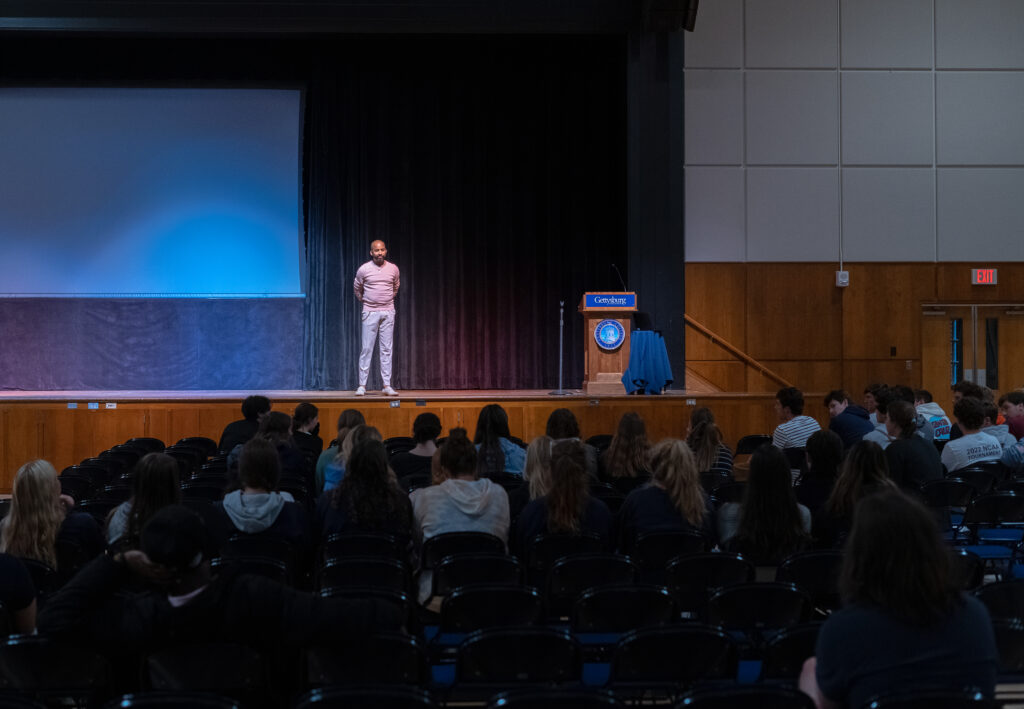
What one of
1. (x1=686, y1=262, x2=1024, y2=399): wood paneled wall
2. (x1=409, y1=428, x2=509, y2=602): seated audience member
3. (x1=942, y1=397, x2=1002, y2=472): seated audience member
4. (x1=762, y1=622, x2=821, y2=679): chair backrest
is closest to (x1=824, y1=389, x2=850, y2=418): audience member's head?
(x1=942, y1=397, x2=1002, y2=472): seated audience member

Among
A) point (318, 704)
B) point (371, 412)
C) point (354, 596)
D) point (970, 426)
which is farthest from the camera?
point (371, 412)

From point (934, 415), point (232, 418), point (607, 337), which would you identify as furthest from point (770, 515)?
point (232, 418)

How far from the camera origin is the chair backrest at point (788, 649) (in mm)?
3027

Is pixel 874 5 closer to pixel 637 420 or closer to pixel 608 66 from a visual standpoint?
pixel 608 66

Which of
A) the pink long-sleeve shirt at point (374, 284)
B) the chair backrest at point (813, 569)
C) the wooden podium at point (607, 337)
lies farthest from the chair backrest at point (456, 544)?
the pink long-sleeve shirt at point (374, 284)

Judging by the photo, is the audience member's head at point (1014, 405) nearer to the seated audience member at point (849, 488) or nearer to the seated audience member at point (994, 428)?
the seated audience member at point (994, 428)

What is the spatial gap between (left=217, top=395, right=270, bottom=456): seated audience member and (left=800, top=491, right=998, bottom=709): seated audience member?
6.06 m

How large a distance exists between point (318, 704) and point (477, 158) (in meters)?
13.2

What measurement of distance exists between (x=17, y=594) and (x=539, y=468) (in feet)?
8.81

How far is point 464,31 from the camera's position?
44.1 feet

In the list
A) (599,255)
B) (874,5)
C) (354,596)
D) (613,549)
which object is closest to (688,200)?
(599,255)

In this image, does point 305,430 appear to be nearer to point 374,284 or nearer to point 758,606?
point 374,284

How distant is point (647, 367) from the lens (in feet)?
39.4

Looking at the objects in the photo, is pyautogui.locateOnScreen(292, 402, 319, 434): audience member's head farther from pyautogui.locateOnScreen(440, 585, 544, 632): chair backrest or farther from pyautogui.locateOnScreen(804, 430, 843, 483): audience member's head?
pyautogui.locateOnScreen(440, 585, 544, 632): chair backrest
